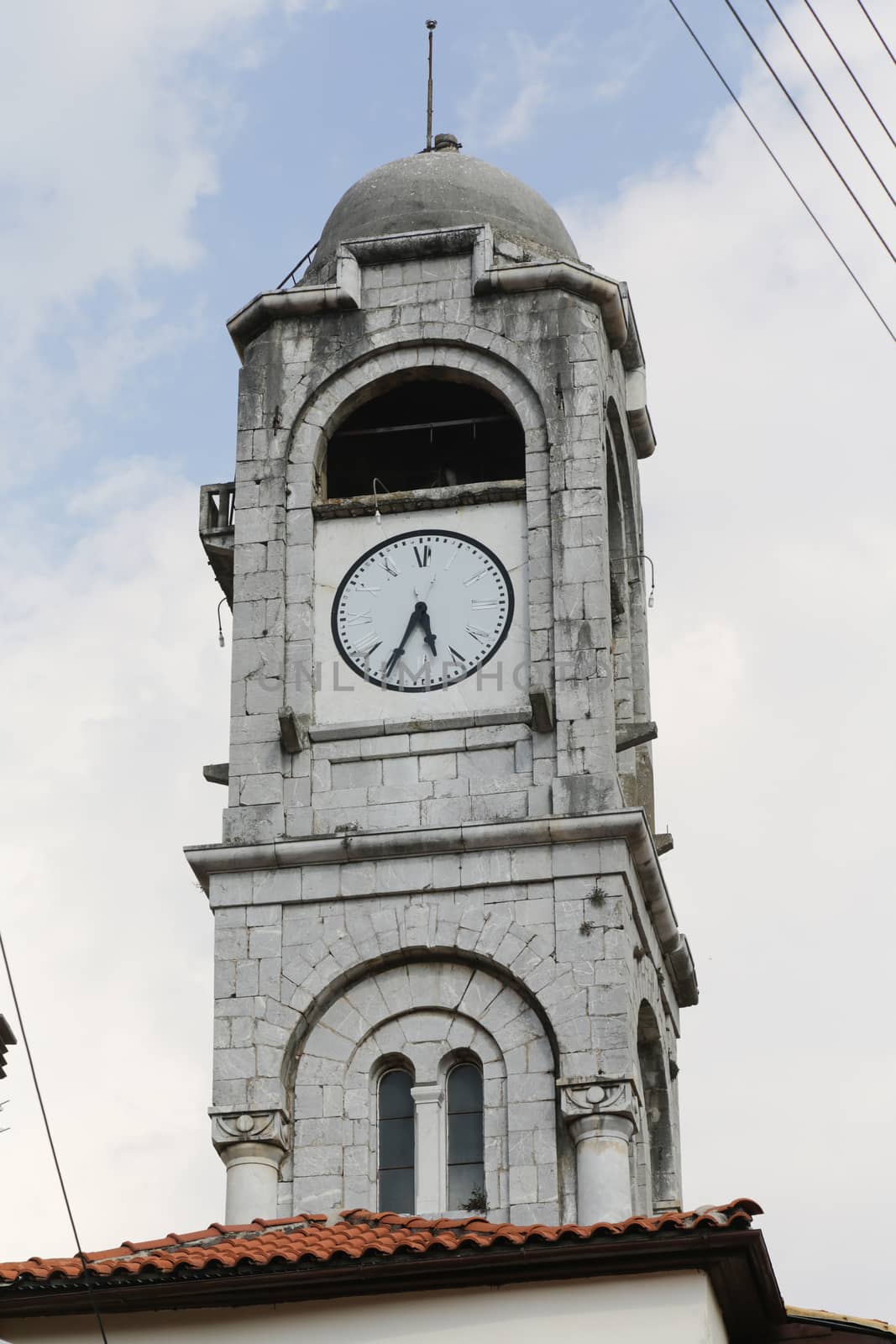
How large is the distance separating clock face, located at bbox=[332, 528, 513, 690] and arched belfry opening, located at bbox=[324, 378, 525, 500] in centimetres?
264

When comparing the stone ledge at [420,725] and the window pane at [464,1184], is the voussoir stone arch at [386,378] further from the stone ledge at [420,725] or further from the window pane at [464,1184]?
the window pane at [464,1184]

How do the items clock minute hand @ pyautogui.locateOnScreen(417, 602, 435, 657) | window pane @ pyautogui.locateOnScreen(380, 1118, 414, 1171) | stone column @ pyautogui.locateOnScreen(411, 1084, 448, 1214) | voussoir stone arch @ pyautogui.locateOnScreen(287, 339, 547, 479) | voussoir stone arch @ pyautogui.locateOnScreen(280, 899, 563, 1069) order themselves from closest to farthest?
stone column @ pyautogui.locateOnScreen(411, 1084, 448, 1214), window pane @ pyautogui.locateOnScreen(380, 1118, 414, 1171), voussoir stone arch @ pyautogui.locateOnScreen(280, 899, 563, 1069), clock minute hand @ pyautogui.locateOnScreen(417, 602, 435, 657), voussoir stone arch @ pyautogui.locateOnScreen(287, 339, 547, 479)

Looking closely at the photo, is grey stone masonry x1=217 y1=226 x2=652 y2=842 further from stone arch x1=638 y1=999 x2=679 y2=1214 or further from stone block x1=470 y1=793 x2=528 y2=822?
stone arch x1=638 y1=999 x2=679 y2=1214

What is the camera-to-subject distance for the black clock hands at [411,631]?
3095 centimetres

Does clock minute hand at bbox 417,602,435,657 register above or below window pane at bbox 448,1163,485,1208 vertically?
above

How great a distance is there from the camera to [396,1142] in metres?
28.5

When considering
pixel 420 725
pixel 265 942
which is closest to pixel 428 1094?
pixel 265 942

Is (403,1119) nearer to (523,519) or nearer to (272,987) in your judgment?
(272,987)

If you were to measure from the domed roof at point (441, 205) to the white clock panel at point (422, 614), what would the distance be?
Result: 3.85 meters

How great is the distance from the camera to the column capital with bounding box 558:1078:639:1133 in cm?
2798

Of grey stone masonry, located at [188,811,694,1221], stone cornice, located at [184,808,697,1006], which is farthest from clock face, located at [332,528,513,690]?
grey stone masonry, located at [188,811,694,1221]

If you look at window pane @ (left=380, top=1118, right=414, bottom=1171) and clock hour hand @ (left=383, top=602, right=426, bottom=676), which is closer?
window pane @ (left=380, top=1118, right=414, bottom=1171)

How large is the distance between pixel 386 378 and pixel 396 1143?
28.2ft

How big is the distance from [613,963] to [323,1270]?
9.16 m
